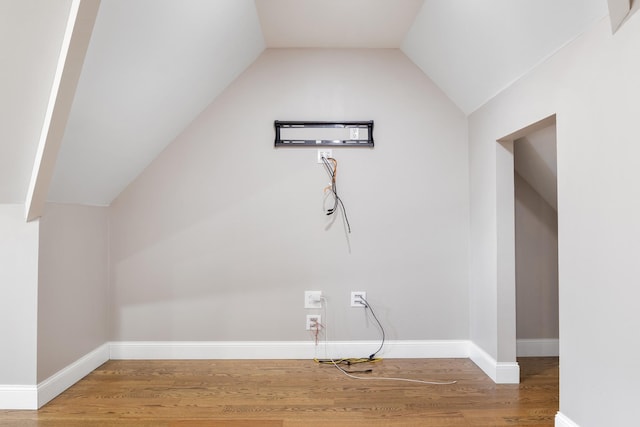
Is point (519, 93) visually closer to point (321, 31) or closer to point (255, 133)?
point (321, 31)

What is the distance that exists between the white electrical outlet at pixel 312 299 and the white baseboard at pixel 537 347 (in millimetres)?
1500

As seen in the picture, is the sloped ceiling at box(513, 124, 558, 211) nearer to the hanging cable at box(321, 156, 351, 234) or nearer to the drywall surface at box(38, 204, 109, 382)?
the hanging cable at box(321, 156, 351, 234)

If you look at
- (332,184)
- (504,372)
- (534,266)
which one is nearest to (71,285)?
(332,184)

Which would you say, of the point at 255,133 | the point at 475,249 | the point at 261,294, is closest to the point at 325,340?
the point at 261,294

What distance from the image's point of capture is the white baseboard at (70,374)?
207 centimetres

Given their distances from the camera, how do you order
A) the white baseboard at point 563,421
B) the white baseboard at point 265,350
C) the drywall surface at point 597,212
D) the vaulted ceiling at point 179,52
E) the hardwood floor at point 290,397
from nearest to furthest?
the drywall surface at point 597,212 < the vaulted ceiling at point 179,52 < the white baseboard at point 563,421 < the hardwood floor at point 290,397 < the white baseboard at point 265,350

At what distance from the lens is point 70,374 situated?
2.29 meters

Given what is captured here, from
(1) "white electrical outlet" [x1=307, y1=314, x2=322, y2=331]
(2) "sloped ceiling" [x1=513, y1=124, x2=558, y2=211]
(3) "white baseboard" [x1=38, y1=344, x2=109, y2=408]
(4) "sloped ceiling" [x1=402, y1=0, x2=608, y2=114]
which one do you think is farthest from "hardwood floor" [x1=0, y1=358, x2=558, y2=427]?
(4) "sloped ceiling" [x1=402, y1=0, x2=608, y2=114]

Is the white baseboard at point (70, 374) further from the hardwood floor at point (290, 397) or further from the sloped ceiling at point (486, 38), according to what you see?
the sloped ceiling at point (486, 38)

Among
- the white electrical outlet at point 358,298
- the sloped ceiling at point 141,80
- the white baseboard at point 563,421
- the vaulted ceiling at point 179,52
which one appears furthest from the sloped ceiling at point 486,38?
the white baseboard at point 563,421

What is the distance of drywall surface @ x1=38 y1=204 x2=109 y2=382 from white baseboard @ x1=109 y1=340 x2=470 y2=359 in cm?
27

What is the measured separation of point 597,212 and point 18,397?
2.91 metres

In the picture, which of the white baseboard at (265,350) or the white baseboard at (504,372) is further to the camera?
the white baseboard at (265,350)

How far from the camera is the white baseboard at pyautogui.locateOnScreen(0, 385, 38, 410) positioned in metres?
2.01
